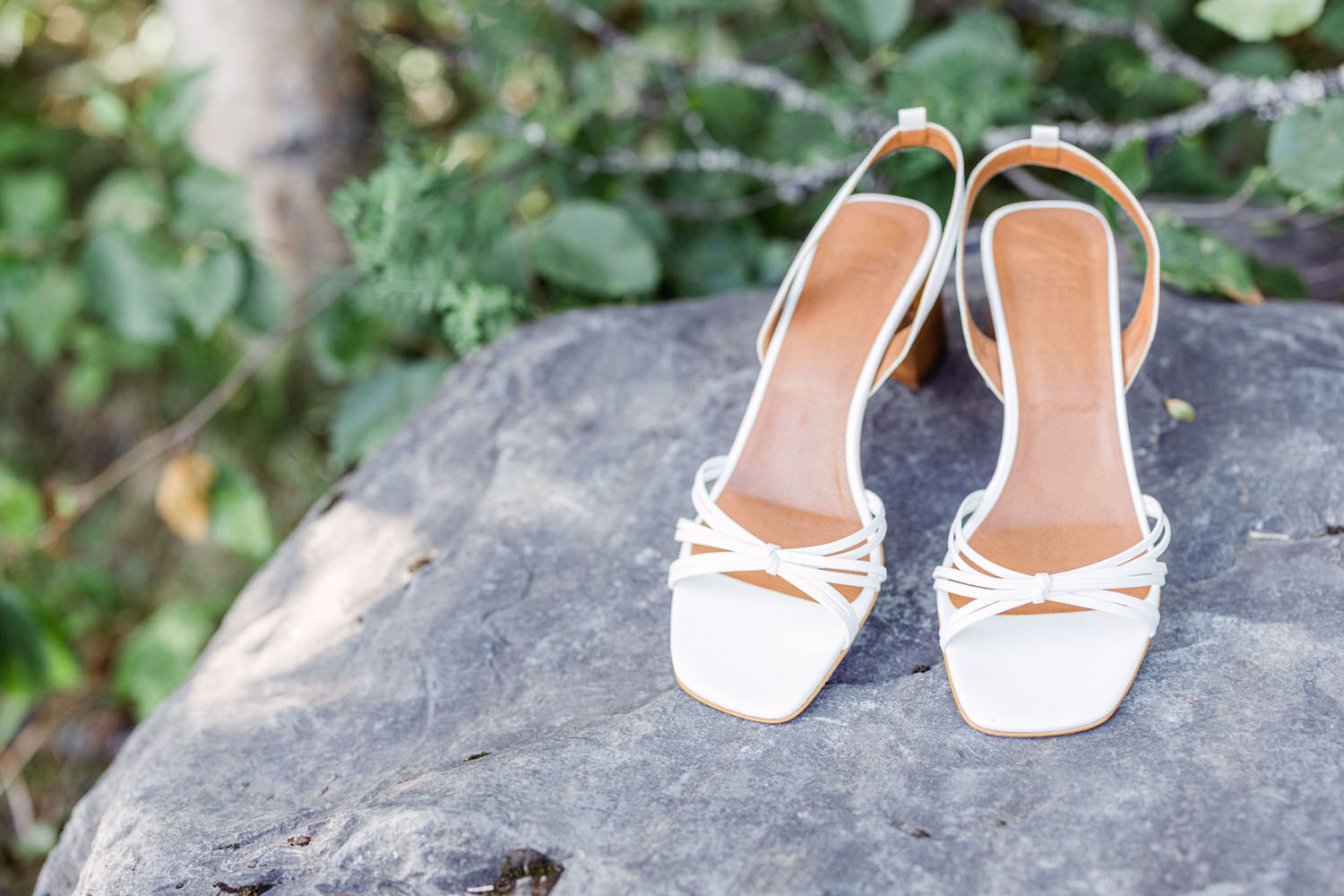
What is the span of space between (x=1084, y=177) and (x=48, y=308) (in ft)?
7.86

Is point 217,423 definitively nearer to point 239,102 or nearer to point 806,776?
point 239,102

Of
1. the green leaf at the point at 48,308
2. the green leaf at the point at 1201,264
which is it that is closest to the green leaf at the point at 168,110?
the green leaf at the point at 48,308

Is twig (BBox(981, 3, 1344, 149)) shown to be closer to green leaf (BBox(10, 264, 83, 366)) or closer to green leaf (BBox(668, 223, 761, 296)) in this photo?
green leaf (BBox(668, 223, 761, 296))

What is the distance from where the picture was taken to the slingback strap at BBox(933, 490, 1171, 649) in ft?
3.48

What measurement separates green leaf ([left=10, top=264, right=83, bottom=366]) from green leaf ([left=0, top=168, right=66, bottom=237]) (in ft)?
0.48

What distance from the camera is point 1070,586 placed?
108 cm

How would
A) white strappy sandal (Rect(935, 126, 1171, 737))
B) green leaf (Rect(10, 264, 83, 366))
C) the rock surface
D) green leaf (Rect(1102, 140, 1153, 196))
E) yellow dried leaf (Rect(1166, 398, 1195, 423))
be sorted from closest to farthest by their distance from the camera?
1. the rock surface
2. white strappy sandal (Rect(935, 126, 1171, 737))
3. yellow dried leaf (Rect(1166, 398, 1195, 423))
4. green leaf (Rect(1102, 140, 1153, 196))
5. green leaf (Rect(10, 264, 83, 366))

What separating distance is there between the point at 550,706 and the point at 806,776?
0.36m

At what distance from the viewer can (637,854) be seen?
902 mm

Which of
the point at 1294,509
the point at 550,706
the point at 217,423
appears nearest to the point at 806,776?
the point at 550,706

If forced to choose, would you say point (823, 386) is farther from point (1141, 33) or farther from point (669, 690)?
point (1141, 33)

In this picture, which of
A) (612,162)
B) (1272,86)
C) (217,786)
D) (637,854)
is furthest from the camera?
(612,162)

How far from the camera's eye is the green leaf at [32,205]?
2066 mm

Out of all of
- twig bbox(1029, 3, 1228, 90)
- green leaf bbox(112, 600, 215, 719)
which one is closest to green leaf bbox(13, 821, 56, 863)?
green leaf bbox(112, 600, 215, 719)
